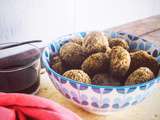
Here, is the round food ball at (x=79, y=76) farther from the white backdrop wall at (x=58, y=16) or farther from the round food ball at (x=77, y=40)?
the white backdrop wall at (x=58, y=16)

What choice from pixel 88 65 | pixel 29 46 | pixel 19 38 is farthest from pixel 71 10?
pixel 88 65

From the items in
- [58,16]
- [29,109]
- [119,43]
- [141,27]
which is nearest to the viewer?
[29,109]

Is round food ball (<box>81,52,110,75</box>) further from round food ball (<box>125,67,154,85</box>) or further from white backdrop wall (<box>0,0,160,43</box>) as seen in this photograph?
white backdrop wall (<box>0,0,160,43</box>)

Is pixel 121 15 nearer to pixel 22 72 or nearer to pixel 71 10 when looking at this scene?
pixel 71 10

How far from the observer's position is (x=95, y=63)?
0.39 metres

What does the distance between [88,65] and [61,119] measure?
10cm

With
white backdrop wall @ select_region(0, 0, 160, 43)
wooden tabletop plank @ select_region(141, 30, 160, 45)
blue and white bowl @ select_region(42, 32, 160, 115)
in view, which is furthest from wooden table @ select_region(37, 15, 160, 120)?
wooden tabletop plank @ select_region(141, 30, 160, 45)

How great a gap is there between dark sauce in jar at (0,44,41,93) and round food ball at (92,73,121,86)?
4.5 inches

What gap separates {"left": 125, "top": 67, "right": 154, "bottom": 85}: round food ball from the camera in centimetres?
36

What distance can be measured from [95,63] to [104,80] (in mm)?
29

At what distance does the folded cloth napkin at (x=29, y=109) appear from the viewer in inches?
12.7

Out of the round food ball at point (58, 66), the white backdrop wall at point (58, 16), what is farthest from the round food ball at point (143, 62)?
the white backdrop wall at point (58, 16)

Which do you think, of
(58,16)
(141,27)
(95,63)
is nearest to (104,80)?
(95,63)

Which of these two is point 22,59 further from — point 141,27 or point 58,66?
point 141,27
